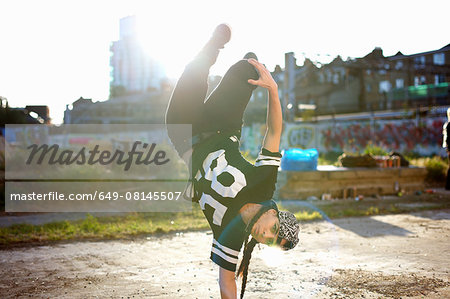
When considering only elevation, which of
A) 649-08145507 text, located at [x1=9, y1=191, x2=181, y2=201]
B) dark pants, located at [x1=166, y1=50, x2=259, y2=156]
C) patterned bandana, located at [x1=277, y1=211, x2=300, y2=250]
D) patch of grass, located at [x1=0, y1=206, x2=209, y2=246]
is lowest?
patch of grass, located at [x1=0, y1=206, x2=209, y2=246]

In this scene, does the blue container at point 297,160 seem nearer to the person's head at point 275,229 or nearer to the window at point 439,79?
the person's head at point 275,229

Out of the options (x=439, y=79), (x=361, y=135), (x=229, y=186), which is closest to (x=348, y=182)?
(x=229, y=186)

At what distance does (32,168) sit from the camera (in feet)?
38.2

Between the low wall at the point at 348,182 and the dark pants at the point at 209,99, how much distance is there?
24.8ft

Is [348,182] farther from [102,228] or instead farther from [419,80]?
[419,80]

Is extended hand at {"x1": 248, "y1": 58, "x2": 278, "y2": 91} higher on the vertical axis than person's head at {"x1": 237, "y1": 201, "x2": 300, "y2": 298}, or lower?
higher

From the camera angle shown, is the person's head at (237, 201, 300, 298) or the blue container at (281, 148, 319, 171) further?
the blue container at (281, 148, 319, 171)

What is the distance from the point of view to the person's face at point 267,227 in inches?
101

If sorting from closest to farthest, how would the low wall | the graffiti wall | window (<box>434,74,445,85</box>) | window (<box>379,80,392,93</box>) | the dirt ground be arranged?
the dirt ground → the low wall → the graffiti wall → window (<box>434,74,445,85</box>) → window (<box>379,80,392,93</box>)

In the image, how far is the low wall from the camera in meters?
10.2

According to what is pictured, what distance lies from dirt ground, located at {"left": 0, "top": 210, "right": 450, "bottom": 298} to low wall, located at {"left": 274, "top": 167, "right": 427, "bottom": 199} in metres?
3.42

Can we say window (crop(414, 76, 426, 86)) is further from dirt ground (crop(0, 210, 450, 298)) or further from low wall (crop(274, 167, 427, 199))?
dirt ground (crop(0, 210, 450, 298))

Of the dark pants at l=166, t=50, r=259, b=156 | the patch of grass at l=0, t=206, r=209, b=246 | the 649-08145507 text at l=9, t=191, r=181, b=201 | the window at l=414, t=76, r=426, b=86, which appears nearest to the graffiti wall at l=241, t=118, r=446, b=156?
the 649-08145507 text at l=9, t=191, r=181, b=201

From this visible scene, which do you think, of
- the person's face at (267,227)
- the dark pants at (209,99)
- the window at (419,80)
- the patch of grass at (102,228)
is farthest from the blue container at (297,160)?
the window at (419,80)
